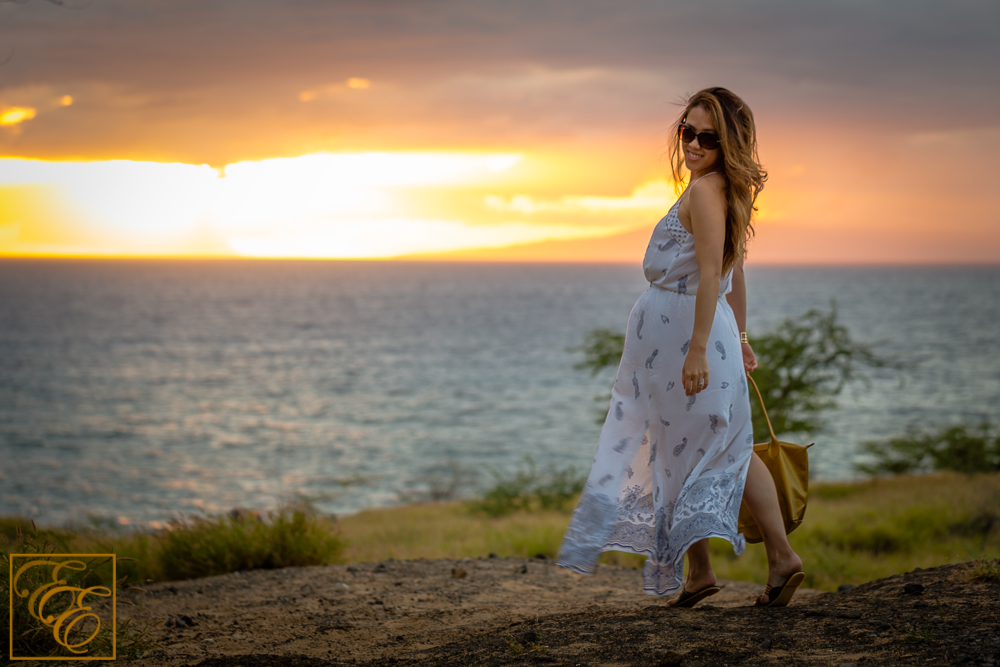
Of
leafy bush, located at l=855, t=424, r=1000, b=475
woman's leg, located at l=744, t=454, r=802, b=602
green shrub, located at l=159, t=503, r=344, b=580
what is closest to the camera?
woman's leg, located at l=744, t=454, r=802, b=602

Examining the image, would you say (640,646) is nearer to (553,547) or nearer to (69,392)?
(553,547)

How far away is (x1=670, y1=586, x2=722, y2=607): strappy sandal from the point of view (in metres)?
3.65

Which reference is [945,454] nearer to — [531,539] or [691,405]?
[531,539]

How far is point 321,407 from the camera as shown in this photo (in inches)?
1169

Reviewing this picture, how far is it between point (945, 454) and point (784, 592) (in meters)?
13.9

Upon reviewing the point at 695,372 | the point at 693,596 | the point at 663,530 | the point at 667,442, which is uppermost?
the point at 695,372

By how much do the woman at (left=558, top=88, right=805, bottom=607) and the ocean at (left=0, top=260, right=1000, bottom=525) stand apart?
5.03 m

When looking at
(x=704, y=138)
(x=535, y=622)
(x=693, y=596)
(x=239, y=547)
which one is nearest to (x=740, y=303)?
(x=704, y=138)

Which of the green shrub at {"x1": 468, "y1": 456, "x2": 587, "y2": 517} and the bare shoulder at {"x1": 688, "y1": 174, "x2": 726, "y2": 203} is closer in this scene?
the bare shoulder at {"x1": 688, "y1": 174, "x2": 726, "y2": 203}

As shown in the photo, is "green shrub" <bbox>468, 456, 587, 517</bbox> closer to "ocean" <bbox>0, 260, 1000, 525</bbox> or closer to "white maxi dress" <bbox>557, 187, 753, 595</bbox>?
"ocean" <bbox>0, 260, 1000, 525</bbox>

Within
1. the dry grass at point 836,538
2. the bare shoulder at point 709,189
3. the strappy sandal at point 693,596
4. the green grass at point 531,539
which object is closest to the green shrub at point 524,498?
the green grass at point 531,539

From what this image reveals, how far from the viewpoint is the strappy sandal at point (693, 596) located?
12.0 feet

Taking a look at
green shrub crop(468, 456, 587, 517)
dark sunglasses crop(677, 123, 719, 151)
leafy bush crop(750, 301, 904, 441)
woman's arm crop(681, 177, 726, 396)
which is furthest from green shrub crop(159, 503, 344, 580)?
leafy bush crop(750, 301, 904, 441)

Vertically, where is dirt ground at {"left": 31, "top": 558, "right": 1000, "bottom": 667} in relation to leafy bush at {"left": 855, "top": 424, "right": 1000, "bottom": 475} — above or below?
above
